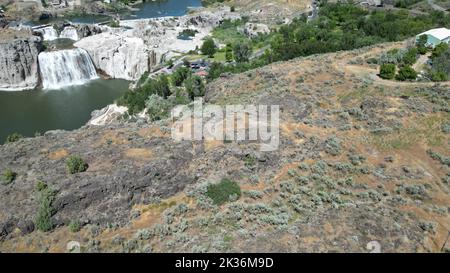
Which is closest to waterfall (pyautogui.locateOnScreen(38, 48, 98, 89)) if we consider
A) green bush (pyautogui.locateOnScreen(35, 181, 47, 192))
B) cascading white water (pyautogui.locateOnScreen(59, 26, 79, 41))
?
cascading white water (pyautogui.locateOnScreen(59, 26, 79, 41))

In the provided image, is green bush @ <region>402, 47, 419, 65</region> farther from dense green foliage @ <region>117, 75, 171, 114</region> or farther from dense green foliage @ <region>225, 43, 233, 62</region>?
dense green foliage @ <region>225, 43, 233, 62</region>

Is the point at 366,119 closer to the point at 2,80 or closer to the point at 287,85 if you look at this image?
the point at 287,85

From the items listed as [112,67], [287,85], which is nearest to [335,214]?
[287,85]

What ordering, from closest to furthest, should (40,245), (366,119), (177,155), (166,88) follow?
(40,245) → (177,155) → (366,119) → (166,88)

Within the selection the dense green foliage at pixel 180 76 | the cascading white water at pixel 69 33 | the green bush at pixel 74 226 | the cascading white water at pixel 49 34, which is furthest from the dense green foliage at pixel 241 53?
the green bush at pixel 74 226

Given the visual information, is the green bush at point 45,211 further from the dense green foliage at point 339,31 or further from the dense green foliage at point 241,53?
the dense green foliage at point 241,53
